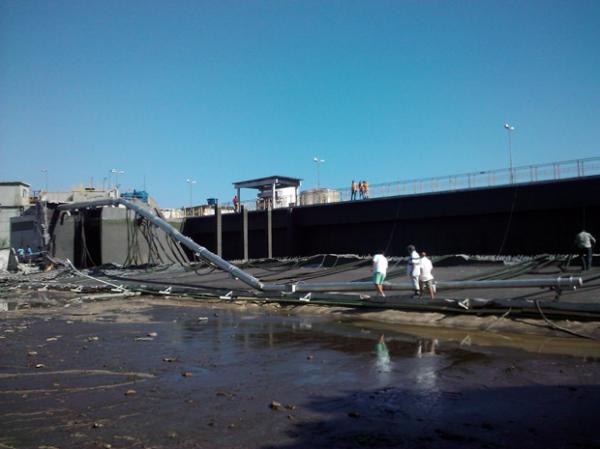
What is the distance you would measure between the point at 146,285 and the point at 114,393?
18.0 metres

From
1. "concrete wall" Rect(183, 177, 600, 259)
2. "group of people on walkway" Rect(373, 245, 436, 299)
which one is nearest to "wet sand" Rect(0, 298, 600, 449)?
"group of people on walkway" Rect(373, 245, 436, 299)

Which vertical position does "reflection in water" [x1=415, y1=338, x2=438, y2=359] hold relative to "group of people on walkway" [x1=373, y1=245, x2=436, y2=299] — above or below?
below

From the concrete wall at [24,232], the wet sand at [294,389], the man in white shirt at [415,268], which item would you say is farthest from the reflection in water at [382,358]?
the concrete wall at [24,232]

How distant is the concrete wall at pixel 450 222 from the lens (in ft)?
79.6

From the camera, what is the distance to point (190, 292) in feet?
72.8

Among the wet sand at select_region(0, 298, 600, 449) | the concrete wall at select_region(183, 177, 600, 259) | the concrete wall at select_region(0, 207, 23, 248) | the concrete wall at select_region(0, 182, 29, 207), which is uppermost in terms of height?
the concrete wall at select_region(0, 182, 29, 207)

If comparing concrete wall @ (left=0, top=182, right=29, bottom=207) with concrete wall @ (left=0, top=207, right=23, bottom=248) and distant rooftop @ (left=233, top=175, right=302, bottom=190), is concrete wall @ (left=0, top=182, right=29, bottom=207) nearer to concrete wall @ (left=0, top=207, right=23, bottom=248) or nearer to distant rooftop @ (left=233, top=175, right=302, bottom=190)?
concrete wall @ (left=0, top=207, right=23, bottom=248)

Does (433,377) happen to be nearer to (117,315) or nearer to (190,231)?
(117,315)

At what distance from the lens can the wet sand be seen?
219 inches

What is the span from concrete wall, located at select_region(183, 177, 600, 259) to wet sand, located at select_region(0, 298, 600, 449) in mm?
14943

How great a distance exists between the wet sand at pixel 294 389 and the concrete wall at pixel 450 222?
14943 millimetres

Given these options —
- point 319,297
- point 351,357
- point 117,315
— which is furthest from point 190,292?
point 351,357

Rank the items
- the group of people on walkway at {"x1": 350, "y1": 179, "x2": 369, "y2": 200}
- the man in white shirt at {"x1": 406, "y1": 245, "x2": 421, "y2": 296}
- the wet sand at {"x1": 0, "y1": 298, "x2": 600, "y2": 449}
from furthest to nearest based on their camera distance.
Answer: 1. the group of people on walkway at {"x1": 350, "y1": 179, "x2": 369, "y2": 200}
2. the man in white shirt at {"x1": 406, "y1": 245, "x2": 421, "y2": 296}
3. the wet sand at {"x1": 0, "y1": 298, "x2": 600, "y2": 449}

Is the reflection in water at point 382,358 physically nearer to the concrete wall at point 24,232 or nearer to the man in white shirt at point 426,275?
the man in white shirt at point 426,275
